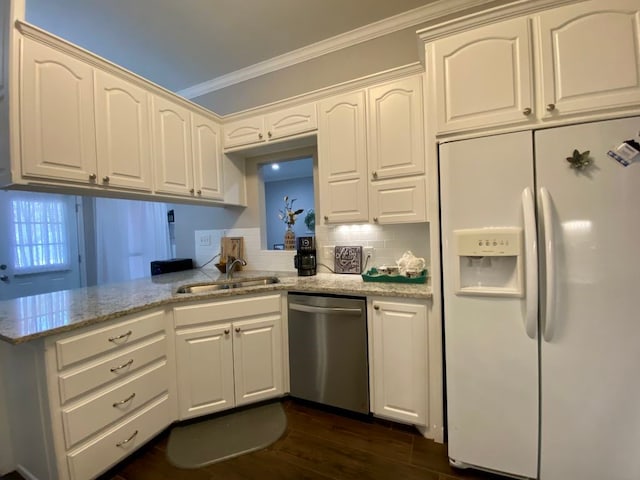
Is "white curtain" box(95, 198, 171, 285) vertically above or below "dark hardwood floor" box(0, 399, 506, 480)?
above

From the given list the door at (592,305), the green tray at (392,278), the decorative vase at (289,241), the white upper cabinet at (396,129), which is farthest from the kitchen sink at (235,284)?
the door at (592,305)

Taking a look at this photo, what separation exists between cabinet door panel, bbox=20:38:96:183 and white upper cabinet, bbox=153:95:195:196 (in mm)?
426

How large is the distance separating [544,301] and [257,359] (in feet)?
5.66

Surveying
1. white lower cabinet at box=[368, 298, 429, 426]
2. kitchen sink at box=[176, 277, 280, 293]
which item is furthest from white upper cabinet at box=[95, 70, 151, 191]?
white lower cabinet at box=[368, 298, 429, 426]

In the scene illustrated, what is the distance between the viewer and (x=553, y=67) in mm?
1323

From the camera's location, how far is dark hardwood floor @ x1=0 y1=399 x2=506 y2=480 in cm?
152

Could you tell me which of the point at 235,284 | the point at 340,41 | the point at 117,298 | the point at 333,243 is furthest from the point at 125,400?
the point at 340,41

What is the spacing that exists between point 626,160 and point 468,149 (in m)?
0.59

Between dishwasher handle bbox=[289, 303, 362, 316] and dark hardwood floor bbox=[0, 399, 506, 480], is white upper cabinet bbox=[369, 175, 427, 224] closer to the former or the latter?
dishwasher handle bbox=[289, 303, 362, 316]

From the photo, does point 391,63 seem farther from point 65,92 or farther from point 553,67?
point 65,92

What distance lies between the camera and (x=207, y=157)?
2.54 m

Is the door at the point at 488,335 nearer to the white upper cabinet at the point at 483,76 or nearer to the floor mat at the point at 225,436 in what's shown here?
the white upper cabinet at the point at 483,76

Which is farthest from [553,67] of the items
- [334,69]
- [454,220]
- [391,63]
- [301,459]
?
[301,459]

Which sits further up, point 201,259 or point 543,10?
point 543,10
